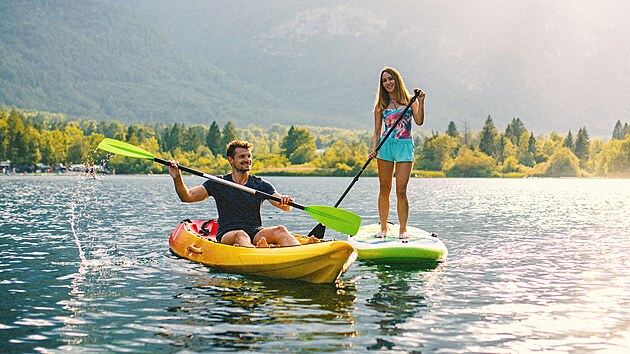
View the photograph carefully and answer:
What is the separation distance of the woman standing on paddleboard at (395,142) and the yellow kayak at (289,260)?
6.33 feet

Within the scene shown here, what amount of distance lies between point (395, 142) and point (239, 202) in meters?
2.96

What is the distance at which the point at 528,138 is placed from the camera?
7495 inches

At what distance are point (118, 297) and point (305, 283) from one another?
2.59 meters

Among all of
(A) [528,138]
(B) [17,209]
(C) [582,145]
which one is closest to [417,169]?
(A) [528,138]

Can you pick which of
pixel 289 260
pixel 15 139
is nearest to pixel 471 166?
pixel 15 139

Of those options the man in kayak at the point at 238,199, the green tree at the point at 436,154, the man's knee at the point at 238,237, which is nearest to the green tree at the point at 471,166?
the green tree at the point at 436,154

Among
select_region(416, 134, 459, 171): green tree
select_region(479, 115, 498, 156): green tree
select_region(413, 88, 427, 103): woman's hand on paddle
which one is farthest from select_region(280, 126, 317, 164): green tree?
select_region(413, 88, 427, 103): woman's hand on paddle

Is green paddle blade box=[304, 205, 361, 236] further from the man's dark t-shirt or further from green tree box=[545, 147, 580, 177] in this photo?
green tree box=[545, 147, 580, 177]

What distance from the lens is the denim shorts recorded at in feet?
44.3

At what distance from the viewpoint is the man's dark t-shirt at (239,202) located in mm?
12336

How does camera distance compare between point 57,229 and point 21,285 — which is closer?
point 21,285

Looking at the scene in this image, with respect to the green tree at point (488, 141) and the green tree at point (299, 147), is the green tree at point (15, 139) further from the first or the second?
the green tree at point (488, 141)

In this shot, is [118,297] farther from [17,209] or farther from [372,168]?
[372,168]

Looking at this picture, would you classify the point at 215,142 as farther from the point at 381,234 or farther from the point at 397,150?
the point at 397,150
